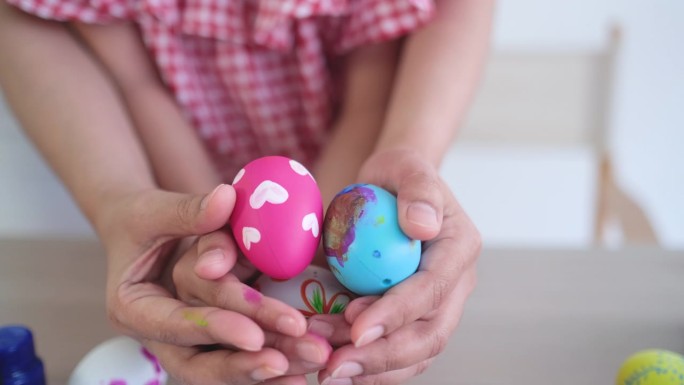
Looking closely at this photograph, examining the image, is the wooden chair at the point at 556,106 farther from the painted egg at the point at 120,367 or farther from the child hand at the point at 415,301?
the painted egg at the point at 120,367

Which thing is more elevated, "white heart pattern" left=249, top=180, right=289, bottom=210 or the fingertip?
"white heart pattern" left=249, top=180, right=289, bottom=210

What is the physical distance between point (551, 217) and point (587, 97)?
1.67ft

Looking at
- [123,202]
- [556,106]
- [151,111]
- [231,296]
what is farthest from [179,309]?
[556,106]

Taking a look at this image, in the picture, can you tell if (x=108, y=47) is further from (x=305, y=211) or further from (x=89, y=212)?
(x=305, y=211)

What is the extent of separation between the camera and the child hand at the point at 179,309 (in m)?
0.44

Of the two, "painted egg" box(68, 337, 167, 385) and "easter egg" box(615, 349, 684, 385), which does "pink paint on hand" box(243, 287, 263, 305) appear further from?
"easter egg" box(615, 349, 684, 385)

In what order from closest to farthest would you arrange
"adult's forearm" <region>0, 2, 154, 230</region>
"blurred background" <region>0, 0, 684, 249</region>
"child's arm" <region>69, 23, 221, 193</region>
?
"adult's forearm" <region>0, 2, 154, 230</region> < "child's arm" <region>69, 23, 221, 193</region> < "blurred background" <region>0, 0, 684, 249</region>

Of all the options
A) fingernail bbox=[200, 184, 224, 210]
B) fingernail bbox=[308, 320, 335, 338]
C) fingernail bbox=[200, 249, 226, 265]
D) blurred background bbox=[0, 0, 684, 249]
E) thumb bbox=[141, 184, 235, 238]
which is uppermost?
fingernail bbox=[200, 184, 224, 210]

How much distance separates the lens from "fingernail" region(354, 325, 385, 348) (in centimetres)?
44

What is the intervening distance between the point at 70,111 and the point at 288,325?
40 cm

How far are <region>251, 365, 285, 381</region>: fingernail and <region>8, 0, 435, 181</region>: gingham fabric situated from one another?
1.40ft

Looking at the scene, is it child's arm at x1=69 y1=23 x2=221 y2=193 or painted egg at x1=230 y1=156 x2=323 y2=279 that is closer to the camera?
painted egg at x1=230 y1=156 x2=323 y2=279

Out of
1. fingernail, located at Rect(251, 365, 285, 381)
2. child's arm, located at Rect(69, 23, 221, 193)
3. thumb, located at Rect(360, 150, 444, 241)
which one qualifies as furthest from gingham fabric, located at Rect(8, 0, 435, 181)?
fingernail, located at Rect(251, 365, 285, 381)

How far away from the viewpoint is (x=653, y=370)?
0.53 m
